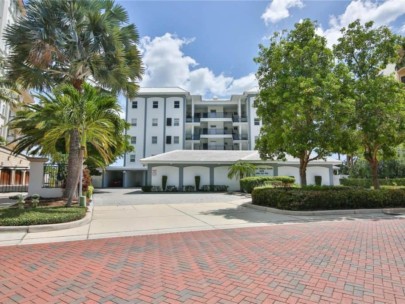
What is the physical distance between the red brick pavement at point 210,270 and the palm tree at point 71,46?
794 cm

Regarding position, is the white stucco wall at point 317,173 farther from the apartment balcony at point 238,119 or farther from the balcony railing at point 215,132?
the balcony railing at point 215,132

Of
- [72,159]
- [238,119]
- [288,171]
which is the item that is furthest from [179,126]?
[72,159]

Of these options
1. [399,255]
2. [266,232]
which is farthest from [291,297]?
[266,232]

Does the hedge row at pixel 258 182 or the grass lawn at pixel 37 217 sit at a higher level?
the hedge row at pixel 258 182

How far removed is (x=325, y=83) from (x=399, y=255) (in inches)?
336

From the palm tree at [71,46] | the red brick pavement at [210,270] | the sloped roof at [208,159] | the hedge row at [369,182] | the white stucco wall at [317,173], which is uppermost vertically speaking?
the palm tree at [71,46]

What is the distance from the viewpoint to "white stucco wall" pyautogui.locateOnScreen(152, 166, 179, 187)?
1118 inches

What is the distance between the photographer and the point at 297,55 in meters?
13.4

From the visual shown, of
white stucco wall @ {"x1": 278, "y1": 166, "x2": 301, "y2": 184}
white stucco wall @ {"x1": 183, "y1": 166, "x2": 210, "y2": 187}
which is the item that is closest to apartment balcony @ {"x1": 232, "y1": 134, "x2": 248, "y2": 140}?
white stucco wall @ {"x1": 278, "y1": 166, "x2": 301, "y2": 184}

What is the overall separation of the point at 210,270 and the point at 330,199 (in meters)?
9.46

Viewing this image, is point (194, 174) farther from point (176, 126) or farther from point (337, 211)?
point (337, 211)

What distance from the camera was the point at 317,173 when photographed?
96.3 feet

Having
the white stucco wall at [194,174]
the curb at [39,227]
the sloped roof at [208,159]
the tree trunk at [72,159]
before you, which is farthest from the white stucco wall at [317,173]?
the curb at [39,227]

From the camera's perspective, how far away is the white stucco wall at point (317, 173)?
29.2 m
